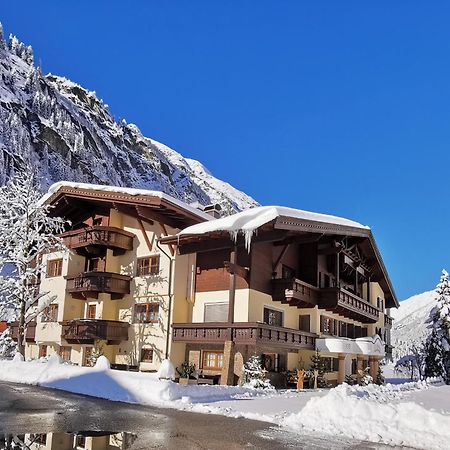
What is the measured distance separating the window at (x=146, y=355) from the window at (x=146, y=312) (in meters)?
1.54

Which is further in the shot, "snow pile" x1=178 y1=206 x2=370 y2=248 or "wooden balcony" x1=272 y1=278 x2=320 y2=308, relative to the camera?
"wooden balcony" x1=272 y1=278 x2=320 y2=308

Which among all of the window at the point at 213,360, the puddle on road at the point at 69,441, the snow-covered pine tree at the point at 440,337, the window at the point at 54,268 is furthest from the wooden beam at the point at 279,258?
the snow-covered pine tree at the point at 440,337

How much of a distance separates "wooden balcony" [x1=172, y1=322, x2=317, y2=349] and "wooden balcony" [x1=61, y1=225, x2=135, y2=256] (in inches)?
256

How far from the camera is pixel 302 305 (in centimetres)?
2805

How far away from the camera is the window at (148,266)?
92.9 ft

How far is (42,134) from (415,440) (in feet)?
320

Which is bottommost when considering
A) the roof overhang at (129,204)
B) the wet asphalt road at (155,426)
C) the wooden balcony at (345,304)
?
the wet asphalt road at (155,426)

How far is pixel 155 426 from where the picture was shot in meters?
11.4

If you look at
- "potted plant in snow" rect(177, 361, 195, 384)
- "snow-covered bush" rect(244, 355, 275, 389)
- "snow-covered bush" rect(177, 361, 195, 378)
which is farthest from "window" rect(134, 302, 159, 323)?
"snow-covered bush" rect(244, 355, 275, 389)

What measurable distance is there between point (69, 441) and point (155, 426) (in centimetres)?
252

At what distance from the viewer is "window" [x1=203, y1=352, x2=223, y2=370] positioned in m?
25.4

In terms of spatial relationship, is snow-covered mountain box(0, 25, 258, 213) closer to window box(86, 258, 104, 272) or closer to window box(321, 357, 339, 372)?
window box(86, 258, 104, 272)

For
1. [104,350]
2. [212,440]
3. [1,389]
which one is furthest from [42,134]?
[212,440]

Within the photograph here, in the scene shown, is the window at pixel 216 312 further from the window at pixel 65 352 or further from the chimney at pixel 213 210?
the window at pixel 65 352
